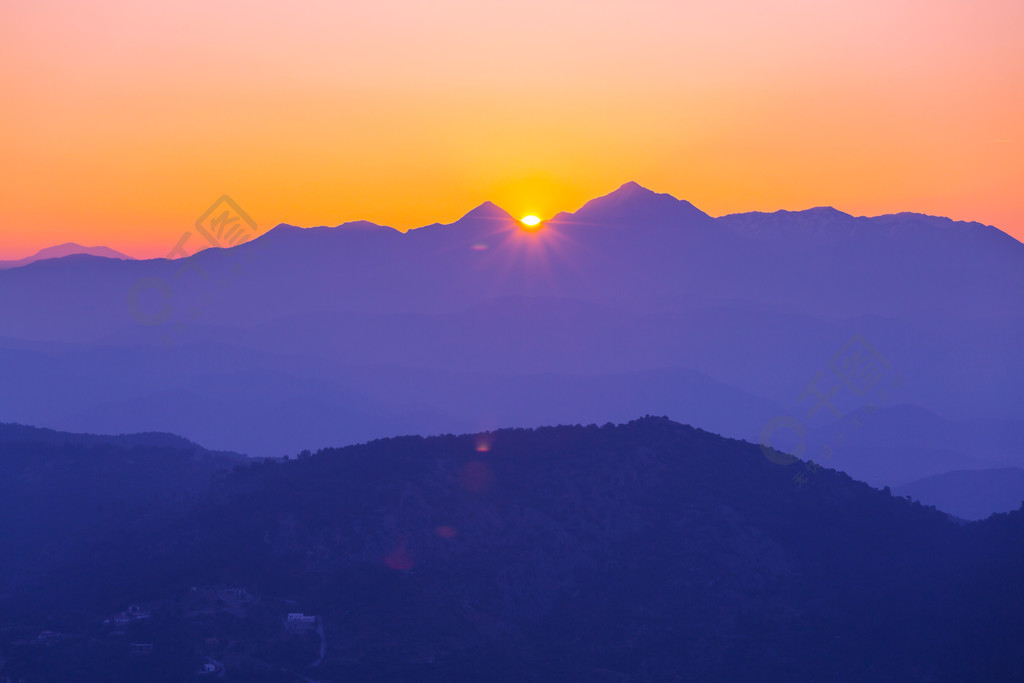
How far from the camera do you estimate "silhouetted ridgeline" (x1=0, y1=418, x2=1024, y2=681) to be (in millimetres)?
84250

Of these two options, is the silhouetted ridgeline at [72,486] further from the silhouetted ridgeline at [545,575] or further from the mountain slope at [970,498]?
the mountain slope at [970,498]

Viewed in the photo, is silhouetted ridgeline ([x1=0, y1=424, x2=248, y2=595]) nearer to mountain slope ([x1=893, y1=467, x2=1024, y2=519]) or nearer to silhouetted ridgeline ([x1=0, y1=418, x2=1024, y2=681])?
silhouetted ridgeline ([x1=0, y1=418, x2=1024, y2=681])

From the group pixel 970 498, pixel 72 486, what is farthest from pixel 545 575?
pixel 970 498

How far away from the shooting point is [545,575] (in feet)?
318

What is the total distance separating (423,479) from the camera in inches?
4104

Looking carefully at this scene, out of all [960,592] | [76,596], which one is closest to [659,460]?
[960,592]

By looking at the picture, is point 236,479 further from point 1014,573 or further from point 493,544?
point 1014,573

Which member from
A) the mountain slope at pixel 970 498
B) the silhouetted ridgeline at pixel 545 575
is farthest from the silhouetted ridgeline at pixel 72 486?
the mountain slope at pixel 970 498

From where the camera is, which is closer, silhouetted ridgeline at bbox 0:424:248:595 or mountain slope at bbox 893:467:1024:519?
silhouetted ridgeline at bbox 0:424:248:595

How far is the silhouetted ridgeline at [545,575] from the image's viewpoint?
8425cm

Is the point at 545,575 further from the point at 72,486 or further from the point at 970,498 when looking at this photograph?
the point at 970,498

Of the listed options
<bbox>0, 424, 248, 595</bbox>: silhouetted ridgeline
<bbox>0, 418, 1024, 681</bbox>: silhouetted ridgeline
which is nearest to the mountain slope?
<bbox>0, 418, 1024, 681</bbox>: silhouetted ridgeline

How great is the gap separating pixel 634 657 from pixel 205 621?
32.8m

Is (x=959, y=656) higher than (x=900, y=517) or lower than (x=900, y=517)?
lower
